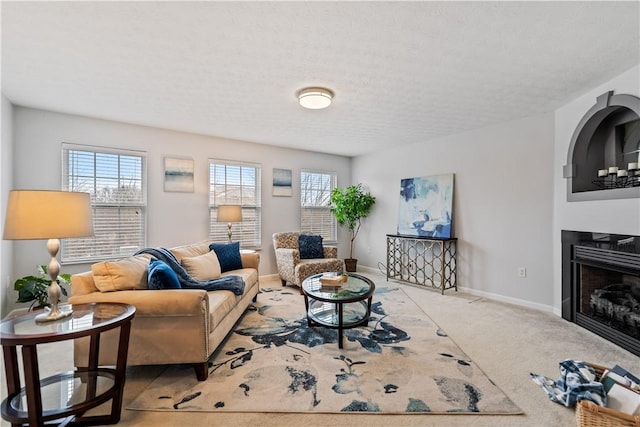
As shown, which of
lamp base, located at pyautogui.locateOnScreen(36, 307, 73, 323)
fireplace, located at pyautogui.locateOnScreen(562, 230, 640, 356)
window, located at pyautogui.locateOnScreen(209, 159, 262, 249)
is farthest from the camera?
window, located at pyautogui.locateOnScreen(209, 159, 262, 249)

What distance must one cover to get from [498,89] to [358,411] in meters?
3.17

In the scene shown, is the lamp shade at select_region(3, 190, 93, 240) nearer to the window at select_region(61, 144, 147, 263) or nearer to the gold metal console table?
the window at select_region(61, 144, 147, 263)

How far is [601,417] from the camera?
55.2 inches

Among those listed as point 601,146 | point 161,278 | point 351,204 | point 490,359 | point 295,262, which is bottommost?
point 490,359

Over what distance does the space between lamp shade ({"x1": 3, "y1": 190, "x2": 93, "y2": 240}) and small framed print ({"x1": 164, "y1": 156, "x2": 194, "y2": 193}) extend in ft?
9.34

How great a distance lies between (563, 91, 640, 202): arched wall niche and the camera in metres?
2.86

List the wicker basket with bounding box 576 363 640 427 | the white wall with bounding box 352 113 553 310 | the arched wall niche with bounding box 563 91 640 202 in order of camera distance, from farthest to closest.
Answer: the white wall with bounding box 352 113 553 310, the arched wall niche with bounding box 563 91 640 202, the wicker basket with bounding box 576 363 640 427

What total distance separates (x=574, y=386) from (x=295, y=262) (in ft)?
11.1

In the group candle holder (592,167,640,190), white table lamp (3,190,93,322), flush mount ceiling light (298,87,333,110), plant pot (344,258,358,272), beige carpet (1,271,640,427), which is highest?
flush mount ceiling light (298,87,333,110)

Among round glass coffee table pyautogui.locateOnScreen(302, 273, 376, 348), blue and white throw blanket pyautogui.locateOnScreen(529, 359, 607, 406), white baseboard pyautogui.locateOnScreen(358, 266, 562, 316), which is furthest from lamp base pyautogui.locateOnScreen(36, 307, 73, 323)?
white baseboard pyautogui.locateOnScreen(358, 266, 562, 316)

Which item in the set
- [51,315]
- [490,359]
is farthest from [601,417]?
[51,315]

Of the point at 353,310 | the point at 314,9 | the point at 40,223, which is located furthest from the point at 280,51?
the point at 353,310

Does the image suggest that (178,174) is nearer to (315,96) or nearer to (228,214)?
(228,214)

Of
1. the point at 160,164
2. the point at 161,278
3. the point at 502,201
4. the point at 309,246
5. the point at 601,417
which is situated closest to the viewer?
the point at 601,417
